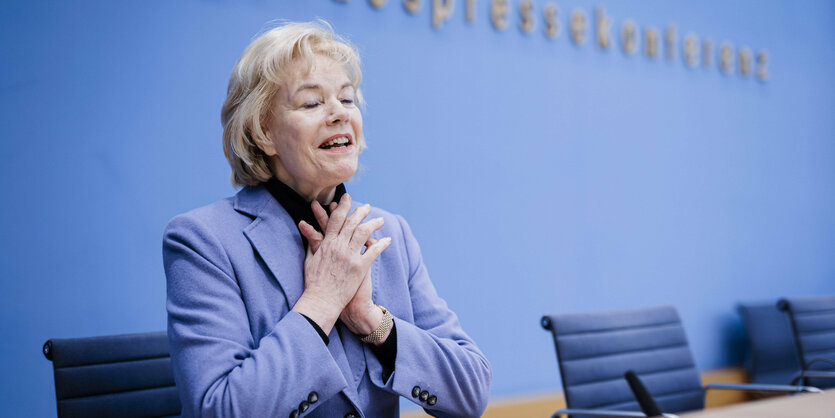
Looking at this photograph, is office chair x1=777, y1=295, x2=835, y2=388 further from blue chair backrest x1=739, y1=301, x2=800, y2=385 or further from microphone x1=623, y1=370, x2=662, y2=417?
microphone x1=623, y1=370, x2=662, y2=417

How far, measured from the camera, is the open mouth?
58.1 inches

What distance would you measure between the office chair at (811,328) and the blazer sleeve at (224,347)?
2203 mm

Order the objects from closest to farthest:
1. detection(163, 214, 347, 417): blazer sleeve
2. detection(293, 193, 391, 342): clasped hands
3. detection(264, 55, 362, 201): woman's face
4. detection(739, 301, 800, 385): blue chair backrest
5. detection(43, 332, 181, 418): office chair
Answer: detection(163, 214, 347, 417): blazer sleeve, detection(293, 193, 391, 342): clasped hands, detection(264, 55, 362, 201): woman's face, detection(43, 332, 181, 418): office chair, detection(739, 301, 800, 385): blue chair backrest

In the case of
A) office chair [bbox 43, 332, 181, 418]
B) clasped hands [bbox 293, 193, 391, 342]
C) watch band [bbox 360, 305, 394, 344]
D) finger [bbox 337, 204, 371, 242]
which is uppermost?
finger [bbox 337, 204, 371, 242]

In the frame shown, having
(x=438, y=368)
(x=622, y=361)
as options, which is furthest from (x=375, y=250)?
(x=622, y=361)

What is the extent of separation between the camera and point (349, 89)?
153 cm

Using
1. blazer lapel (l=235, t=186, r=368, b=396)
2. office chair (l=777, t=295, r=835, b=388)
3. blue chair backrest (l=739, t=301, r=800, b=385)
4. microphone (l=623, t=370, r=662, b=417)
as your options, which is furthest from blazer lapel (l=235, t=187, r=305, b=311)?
blue chair backrest (l=739, t=301, r=800, b=385)

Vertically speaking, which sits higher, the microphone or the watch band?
the watch band

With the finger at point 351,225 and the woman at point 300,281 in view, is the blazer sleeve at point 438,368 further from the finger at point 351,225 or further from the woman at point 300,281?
the finger at point 351,225

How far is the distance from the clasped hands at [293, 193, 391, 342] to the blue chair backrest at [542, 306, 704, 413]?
0.88 m

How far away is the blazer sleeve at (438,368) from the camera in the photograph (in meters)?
1.41

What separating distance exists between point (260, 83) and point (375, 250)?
0.41 meters

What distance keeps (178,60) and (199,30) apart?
13cm


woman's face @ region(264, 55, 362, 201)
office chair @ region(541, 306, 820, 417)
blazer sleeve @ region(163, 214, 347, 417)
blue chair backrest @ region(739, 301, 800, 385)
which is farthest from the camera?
blue chair backrest @ region(739, 301, 800, 385)
